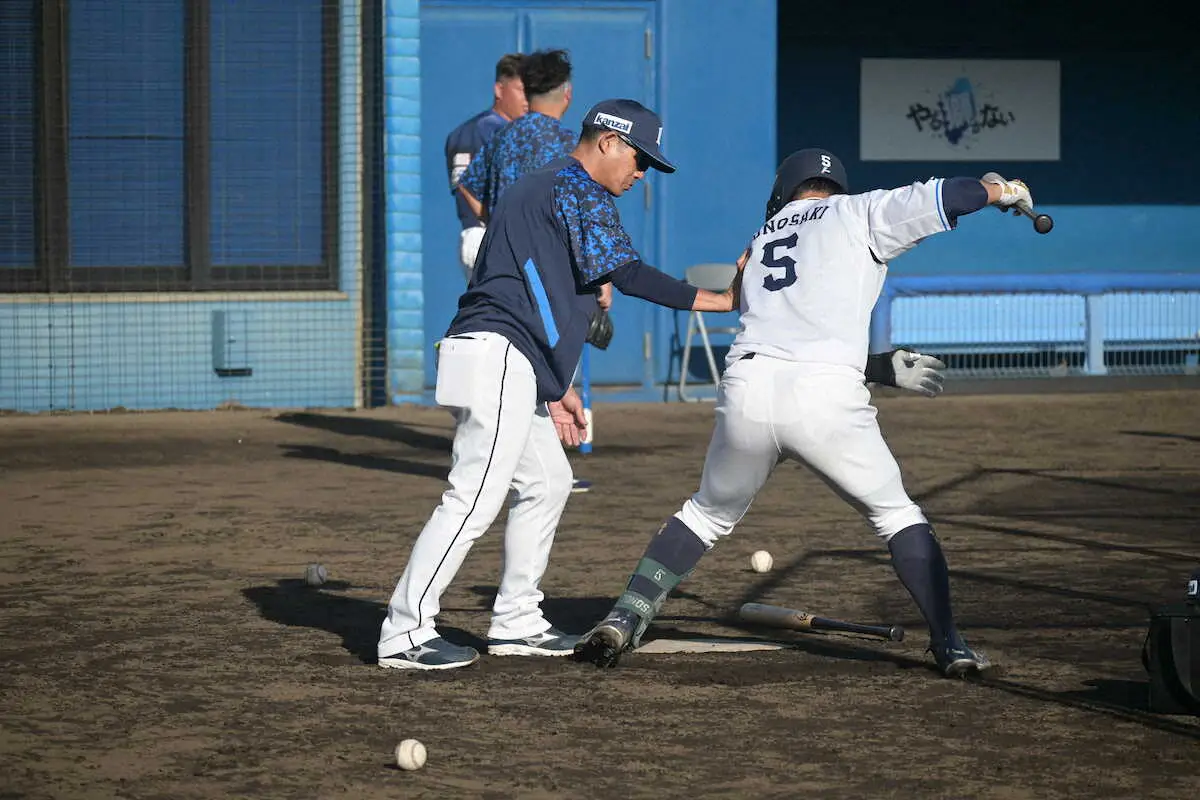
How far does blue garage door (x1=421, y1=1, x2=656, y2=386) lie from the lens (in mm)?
15266

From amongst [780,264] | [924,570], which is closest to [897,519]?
[924,570]

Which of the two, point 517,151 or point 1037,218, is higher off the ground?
point 517,151

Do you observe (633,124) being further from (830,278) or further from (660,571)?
(660,571)

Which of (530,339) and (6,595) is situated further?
(6,595)

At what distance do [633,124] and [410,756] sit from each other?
239 centimetres

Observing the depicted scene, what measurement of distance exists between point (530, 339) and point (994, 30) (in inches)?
529

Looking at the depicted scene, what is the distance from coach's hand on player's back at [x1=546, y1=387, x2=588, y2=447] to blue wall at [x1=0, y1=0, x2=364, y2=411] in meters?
7.31

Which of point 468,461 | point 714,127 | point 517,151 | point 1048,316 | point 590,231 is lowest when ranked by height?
point 468,461

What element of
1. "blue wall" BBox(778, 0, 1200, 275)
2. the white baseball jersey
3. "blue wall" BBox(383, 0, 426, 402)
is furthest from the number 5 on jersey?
"blue wall" BBox(778, 0, 1200, 275)

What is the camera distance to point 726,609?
290 inches

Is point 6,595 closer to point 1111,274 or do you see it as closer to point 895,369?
point 895,369

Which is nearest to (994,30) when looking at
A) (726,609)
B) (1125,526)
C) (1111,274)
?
(1111,274)

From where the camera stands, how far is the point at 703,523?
20.4ft

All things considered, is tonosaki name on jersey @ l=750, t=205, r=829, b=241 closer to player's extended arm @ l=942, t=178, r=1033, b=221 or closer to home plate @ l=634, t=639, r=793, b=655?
player's extended arm @ l=942, t=178, r=1033, b=221
